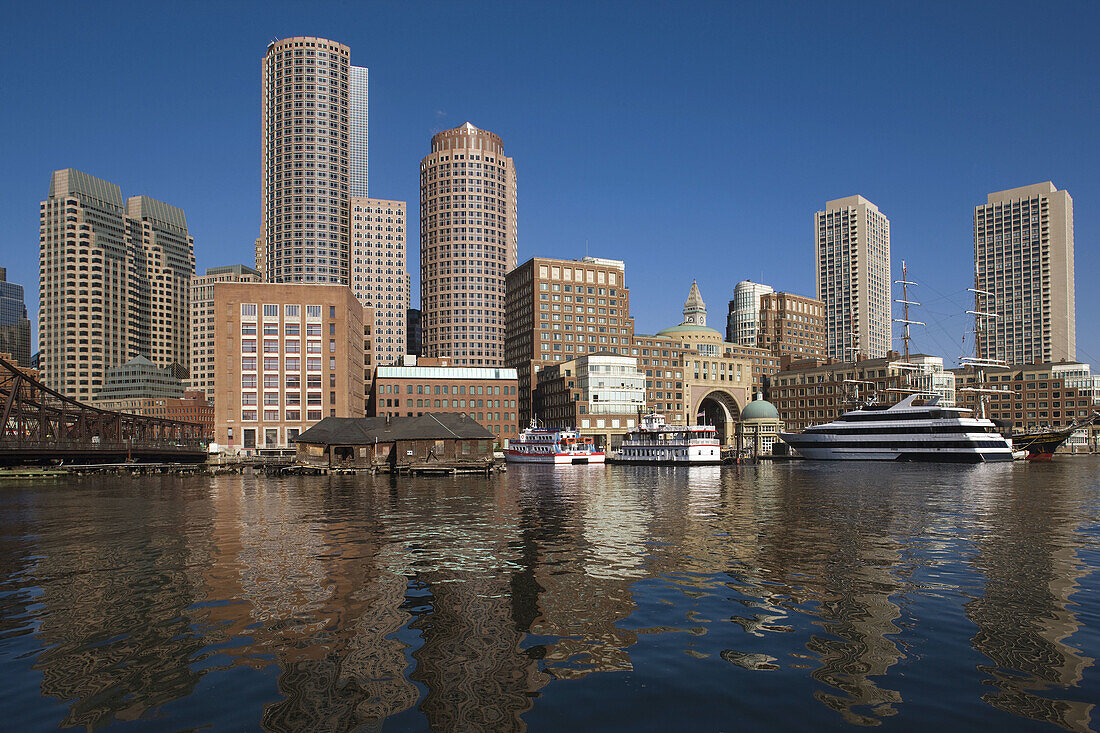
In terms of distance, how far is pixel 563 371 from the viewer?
610 feet

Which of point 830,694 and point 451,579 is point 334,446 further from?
point 830,694

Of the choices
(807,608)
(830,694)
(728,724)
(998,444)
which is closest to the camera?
(728,724)

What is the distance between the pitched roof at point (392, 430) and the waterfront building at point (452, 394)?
4709cm

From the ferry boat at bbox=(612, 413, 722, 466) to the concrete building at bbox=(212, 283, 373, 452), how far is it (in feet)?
186

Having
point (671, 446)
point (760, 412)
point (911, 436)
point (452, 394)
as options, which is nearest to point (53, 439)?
point (452, 394)

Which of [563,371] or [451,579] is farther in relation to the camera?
[563,371]

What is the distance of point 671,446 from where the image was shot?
12138 centimetres

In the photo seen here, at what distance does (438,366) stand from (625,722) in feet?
589

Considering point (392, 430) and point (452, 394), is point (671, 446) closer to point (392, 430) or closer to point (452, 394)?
point (392, 430)

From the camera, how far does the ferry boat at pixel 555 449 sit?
422 feet

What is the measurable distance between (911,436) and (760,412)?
176ft

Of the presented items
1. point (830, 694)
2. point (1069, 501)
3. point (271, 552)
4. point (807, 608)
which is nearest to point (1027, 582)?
point (807, 608)

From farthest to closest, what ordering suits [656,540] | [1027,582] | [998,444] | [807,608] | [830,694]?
1. [998,444]
2. [656,540]
3. [1027,582]
4. [807,608]
5. [830,694]

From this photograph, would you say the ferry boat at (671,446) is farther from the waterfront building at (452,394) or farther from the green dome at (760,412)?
the green dome at (760,412)
